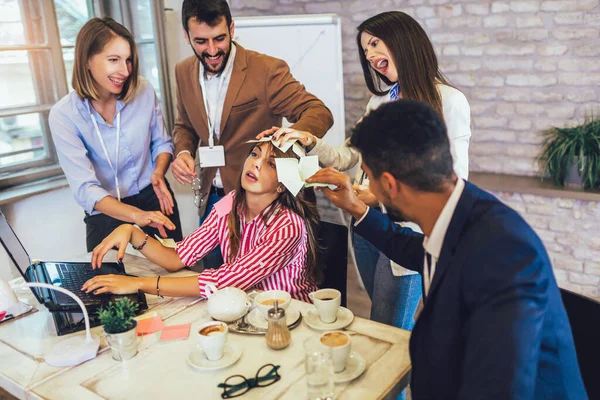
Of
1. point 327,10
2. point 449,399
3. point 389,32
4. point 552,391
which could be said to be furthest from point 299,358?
point 327,10

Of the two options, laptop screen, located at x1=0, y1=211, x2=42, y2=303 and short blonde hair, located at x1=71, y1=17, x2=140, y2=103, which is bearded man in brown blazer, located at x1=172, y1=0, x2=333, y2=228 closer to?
short blonde hair, located at x1=71, y1=17, x2=140, y2=103

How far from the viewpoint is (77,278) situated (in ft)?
5.53

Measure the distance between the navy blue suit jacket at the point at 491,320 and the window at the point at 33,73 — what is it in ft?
8.35

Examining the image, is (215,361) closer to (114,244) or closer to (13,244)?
(114,244)

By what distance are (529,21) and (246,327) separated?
2.58 metres

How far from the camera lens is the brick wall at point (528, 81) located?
303cm

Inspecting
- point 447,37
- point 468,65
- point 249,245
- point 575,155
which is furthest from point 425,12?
point 249,245

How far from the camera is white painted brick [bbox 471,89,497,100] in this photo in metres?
3.30

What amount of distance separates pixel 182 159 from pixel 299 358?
111 cm

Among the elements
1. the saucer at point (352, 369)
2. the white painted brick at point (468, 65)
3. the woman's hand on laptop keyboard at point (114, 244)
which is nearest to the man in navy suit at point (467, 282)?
the saucer at point (352, 369)

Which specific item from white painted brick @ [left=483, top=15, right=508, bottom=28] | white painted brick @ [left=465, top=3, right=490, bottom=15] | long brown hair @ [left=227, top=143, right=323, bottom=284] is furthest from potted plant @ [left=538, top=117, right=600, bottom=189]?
long brown hair @ [left=227, top=143, right=323, bottom=284]

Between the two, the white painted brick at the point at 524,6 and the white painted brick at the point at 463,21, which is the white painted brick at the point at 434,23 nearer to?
the white painted brick at the point at 463,21

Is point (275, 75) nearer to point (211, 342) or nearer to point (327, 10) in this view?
point (211, 342)

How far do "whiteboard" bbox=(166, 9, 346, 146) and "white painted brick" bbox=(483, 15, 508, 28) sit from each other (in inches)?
34.0
